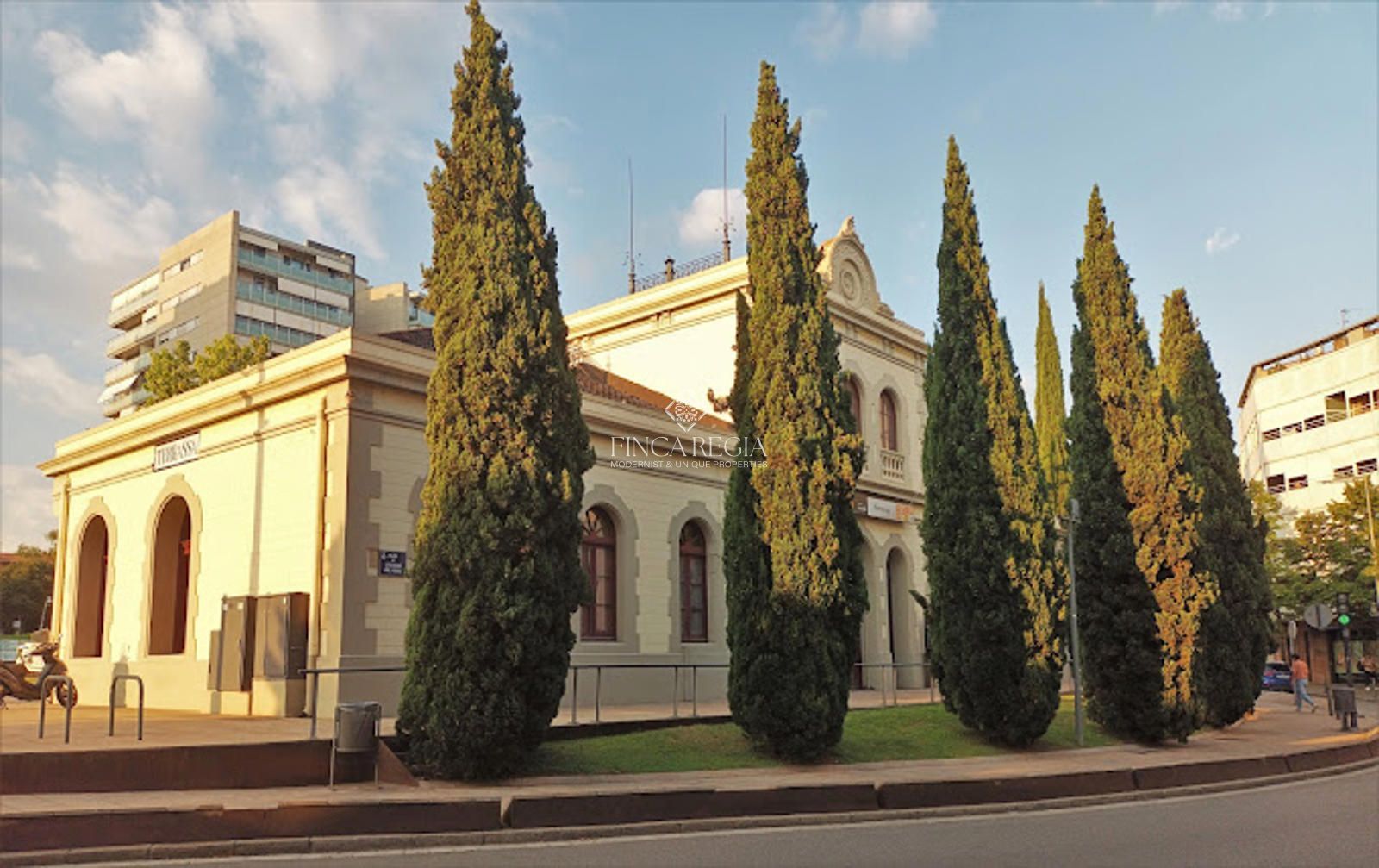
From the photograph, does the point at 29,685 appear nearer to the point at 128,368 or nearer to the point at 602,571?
the point at 602,571

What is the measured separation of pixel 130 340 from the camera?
75.4 metres

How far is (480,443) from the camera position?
1203cm

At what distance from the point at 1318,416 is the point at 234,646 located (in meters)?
56.1

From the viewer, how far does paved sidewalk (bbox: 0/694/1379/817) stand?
9.46 m

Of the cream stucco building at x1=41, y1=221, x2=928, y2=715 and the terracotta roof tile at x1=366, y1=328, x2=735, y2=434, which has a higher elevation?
the terracotta roof tile at x1=366, y1=328, x2=735, y2=434

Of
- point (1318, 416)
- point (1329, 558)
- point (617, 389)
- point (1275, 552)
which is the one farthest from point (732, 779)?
point (1318, 416)

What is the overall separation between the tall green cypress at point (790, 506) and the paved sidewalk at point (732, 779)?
991 mm

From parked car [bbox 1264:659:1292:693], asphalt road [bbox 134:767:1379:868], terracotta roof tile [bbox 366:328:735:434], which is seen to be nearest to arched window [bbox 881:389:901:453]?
terracotta roof tile [bbox 366:328:735:434]

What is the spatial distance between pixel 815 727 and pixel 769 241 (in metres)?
6.48

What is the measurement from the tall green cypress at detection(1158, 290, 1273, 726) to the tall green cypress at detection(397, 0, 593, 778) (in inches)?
431

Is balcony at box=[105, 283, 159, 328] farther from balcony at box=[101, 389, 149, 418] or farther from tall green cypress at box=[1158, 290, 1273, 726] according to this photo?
tall green cypress at box=[1158, 290, 1273, 726]

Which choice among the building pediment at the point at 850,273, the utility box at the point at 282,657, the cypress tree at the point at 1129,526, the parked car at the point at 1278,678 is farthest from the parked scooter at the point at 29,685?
the parked car at the point at 1278,678

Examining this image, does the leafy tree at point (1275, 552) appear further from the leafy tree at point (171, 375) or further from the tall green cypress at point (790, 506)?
the leafy tree at point (171, 375)

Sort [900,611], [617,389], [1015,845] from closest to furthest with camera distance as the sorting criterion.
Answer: [1015,845], [617,389], [900,611]
